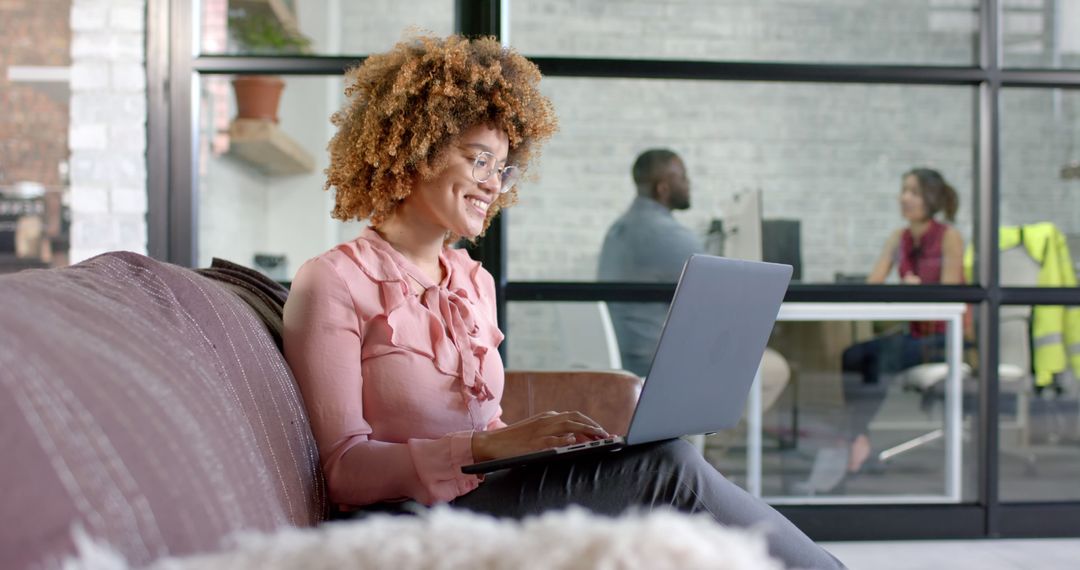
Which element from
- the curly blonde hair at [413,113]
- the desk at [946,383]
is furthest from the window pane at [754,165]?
the curly blonde hair at [413,113]

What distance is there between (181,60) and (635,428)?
2.13 m

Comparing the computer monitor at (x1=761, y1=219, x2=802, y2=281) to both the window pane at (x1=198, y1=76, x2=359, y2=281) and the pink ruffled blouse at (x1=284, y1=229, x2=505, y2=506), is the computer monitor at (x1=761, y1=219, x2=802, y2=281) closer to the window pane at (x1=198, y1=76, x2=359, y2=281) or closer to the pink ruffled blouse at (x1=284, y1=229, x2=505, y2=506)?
the window pane at (x1=198, y1=76, x2=359, y2=281)

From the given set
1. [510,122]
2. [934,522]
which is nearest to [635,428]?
[510,122]

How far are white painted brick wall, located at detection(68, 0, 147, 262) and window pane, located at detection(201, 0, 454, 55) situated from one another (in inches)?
8.6

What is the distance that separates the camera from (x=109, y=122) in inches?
115

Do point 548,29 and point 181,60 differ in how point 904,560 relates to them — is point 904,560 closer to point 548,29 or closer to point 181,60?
point 548,29

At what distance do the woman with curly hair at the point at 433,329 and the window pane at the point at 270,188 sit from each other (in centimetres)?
110

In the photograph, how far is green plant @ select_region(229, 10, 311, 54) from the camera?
9.76 ft

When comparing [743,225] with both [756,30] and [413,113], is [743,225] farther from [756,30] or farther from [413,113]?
[413,113]

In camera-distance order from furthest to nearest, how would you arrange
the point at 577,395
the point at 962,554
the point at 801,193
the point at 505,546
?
the point at 801,193
the point at 962,554
the point at 577,395
the point at 505,546

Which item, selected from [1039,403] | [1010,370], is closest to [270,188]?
[1010,370]

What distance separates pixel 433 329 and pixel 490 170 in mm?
356

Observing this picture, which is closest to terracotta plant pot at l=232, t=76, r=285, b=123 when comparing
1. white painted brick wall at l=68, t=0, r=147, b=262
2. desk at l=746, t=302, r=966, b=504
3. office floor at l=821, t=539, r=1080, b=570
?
white painted brick wall at l=68, t=0, r=147, b=262

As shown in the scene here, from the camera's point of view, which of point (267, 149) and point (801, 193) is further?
point (801, 193)
